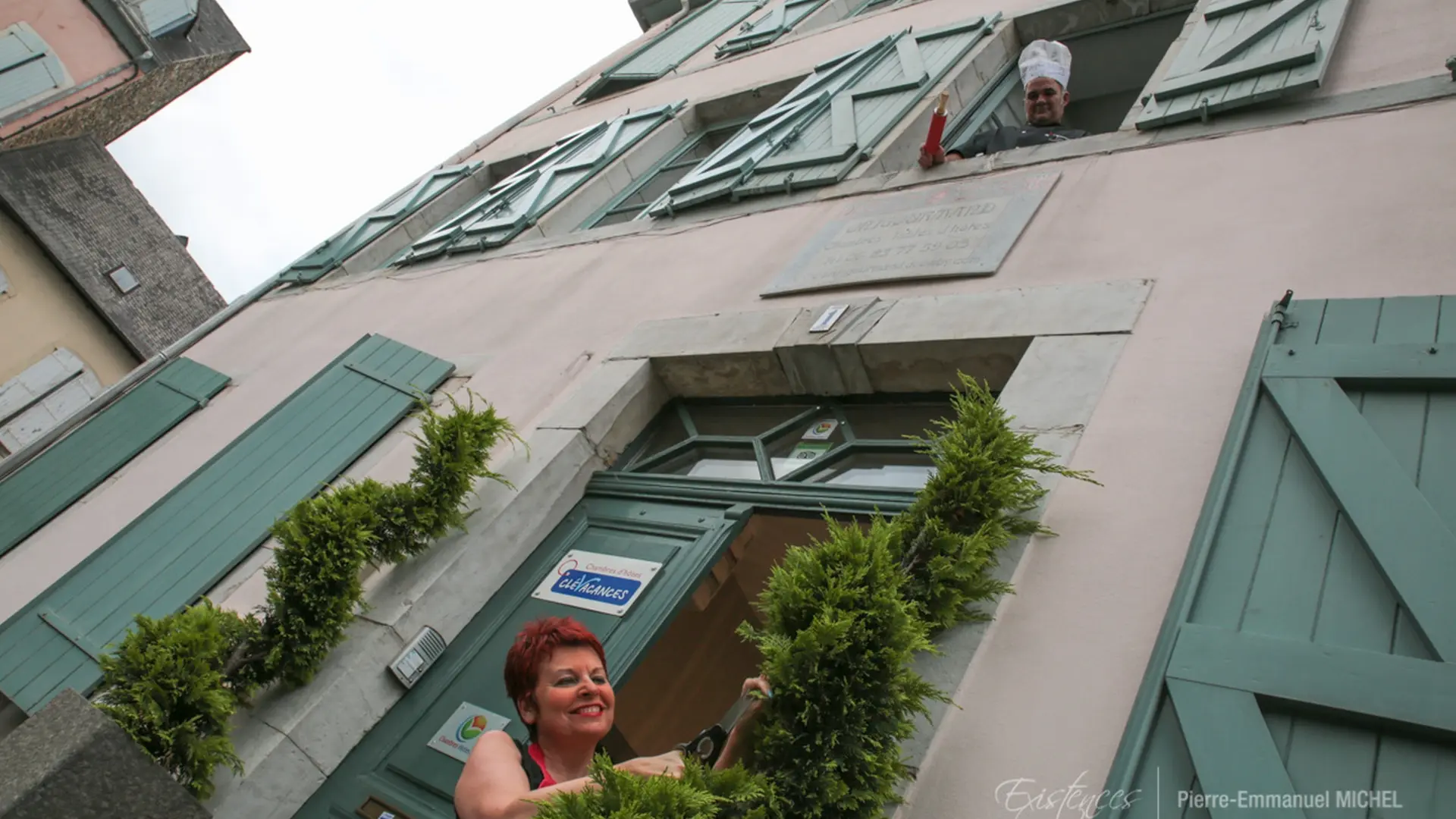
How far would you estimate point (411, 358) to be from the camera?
532cm

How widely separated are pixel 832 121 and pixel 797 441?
Answer: 273cm

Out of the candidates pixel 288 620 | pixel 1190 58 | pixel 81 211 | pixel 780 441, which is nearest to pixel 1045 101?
pixel 1190 58

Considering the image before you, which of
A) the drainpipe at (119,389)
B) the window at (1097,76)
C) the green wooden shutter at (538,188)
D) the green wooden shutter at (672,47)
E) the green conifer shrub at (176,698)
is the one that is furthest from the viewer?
the green wooden shutter at (672,47)

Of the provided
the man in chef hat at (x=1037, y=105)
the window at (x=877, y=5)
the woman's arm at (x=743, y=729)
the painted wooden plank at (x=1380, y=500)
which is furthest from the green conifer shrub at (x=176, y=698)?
the window at (x=877, y=5)

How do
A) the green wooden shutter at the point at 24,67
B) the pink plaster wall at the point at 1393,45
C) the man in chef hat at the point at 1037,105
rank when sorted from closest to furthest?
1. the pink plaster wall at the point at 1393,45
2. the man in chef hat at the point at 1037,105
3. the green wooden shutter at the point at 24,67

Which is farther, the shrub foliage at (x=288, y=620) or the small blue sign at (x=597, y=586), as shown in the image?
the small blue sign at (x=597, y=586)

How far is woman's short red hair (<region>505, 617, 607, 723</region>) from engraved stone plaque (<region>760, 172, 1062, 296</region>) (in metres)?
2.13

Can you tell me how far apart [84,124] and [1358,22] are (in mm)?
12454

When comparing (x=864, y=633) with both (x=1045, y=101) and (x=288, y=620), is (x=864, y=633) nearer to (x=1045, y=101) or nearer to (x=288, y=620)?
(x=288, y=620)

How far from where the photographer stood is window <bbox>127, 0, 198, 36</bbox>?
10281 millimetres

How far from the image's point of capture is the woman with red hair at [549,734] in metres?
1.98

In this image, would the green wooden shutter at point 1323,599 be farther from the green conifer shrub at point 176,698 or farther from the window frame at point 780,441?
the green conifer shrub at point 176,698

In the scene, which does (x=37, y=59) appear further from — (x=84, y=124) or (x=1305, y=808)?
(x=1305, y=808)

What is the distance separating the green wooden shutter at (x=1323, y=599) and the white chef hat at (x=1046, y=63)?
305 centimetres
